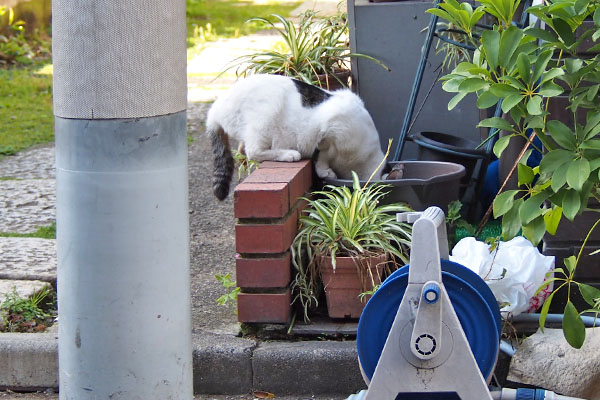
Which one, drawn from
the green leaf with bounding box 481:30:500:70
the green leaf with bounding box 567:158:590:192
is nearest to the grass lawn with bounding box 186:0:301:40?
the green leaf with bounding box 481:30:500:70

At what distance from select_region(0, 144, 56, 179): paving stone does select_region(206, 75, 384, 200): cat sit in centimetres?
231

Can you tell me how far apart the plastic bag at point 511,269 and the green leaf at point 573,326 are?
61 centimetres

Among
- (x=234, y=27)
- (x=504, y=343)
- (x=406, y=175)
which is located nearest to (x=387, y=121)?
(x=406, y=175)

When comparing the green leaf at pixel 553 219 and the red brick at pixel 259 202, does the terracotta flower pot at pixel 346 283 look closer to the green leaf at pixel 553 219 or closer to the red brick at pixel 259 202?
the red brick at pixel 259 202

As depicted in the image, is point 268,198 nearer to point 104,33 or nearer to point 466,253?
point 466,253

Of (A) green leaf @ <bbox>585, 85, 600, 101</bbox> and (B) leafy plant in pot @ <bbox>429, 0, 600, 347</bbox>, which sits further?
(A) green leaf @ <bbox>585, 85, 600, 101</bbox>

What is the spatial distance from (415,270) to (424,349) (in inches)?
8.6

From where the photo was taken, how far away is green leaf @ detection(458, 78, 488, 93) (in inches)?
96.1

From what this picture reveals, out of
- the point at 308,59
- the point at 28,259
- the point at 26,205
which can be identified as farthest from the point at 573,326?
the point at 26,205

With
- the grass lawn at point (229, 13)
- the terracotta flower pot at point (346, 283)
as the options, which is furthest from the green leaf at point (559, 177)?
the grass lawn at point (229, 13)

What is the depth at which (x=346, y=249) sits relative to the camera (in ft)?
11.7

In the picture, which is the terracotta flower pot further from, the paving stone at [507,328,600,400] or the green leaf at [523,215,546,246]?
the green leaf at [523,215,546,246]

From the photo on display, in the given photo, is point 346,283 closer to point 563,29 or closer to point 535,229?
point 535,229

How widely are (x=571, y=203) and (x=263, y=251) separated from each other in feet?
4.73
